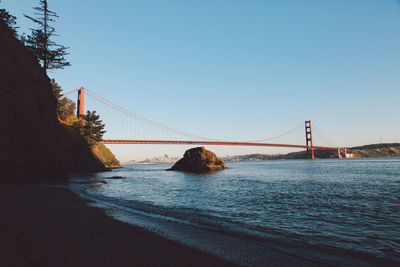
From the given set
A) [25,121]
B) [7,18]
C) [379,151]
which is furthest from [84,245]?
[379,151]

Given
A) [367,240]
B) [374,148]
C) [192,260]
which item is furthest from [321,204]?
[374,148]

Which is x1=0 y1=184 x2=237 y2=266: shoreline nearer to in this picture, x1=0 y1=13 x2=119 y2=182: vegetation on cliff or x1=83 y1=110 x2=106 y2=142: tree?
x1=0 y1=13 x2=119 y2=182: vegetation on cliff

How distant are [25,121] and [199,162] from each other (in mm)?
29437

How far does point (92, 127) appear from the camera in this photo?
145ft

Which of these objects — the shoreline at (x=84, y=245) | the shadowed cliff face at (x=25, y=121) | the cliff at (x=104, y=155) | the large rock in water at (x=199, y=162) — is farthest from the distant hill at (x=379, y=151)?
the shoreline at (x=84, y=245)

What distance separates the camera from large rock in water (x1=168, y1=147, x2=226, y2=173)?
40312 mm

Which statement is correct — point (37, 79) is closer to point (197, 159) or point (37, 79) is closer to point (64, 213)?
point (64, 213)

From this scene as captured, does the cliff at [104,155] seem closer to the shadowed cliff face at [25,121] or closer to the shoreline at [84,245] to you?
the shadowed cliff face at [25,121]

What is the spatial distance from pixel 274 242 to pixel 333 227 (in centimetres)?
248

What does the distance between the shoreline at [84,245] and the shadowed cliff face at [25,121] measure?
10.9m

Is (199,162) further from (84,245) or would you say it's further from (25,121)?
(84,245)

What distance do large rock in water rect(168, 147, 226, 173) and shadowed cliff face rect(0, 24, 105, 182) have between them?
2517 centimetres

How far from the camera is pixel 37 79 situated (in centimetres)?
1772

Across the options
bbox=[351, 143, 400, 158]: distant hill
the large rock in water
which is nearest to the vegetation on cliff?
the large rock in water
